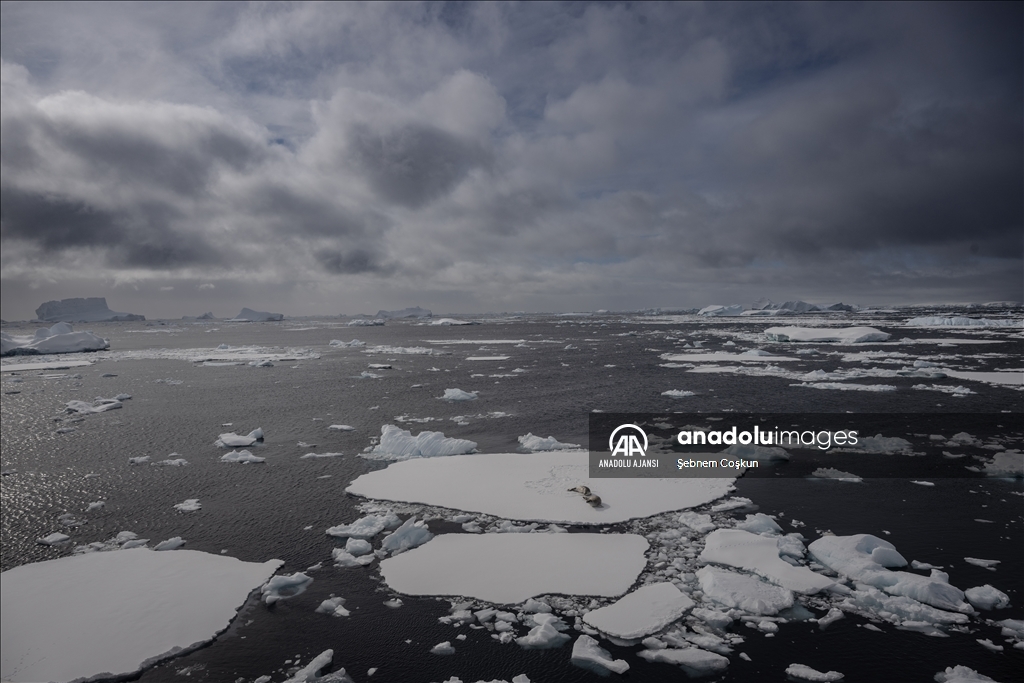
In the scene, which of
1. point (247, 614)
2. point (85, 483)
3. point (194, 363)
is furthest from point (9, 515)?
point (194, 363)

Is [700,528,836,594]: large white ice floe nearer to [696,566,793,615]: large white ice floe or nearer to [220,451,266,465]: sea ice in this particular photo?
[696,566,793,615]: large white ice floe

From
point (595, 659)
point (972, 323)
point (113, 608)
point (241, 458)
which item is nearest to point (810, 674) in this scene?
point (595, 659)

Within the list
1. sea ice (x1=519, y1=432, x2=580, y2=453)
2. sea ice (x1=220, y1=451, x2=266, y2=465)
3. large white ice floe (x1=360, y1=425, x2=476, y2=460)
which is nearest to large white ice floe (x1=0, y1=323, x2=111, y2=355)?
sea ice (x1=220, y1=451, x2=266, y2=465)

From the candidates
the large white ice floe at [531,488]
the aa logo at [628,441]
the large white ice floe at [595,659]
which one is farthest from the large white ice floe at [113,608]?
the aa logo at [628,441]

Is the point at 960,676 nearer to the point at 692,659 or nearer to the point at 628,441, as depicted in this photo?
the point at 692,659

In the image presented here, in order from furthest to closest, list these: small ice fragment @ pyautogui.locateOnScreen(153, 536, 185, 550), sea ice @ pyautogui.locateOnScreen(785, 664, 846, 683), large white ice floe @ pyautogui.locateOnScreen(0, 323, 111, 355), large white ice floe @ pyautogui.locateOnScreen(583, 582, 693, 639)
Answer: large white ice floe @ pyautogui.locateOnScreen(0, 323, 111, 355) < small ice fragment @ pyautogui.locateOnScreen(153, 536, 185, 550) < large white ice floe @ pyautogui.locateOnScreen(583, 582, 693, 639) < sea ice @ pyautogui.locateOnScreen(785, 664, 846, 683)
